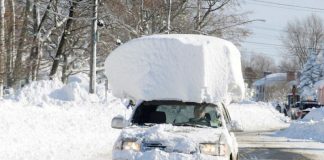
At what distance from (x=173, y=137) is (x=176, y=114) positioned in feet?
5.12

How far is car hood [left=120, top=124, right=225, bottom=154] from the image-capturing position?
8617 mm

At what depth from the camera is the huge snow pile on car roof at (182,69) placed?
396 inches

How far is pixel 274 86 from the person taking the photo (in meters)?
143

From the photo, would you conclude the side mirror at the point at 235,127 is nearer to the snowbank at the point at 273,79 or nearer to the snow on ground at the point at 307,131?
the snow on ground at the point at 307,131

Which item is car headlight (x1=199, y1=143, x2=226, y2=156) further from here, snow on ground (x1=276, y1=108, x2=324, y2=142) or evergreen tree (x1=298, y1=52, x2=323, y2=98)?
evergreen tree (x1=298, y1=52, x2=323, y2=98)

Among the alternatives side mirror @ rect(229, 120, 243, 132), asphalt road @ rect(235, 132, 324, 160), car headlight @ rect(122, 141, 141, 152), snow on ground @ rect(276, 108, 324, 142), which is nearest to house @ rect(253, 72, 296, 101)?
snow on ground @ rect(276, 108, 324, 142)

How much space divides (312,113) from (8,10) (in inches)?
874

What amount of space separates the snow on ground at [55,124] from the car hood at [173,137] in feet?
14.6

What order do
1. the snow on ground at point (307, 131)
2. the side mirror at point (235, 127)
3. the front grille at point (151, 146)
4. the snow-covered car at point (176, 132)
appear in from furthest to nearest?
1. the snow on ground at point (307, 131)
2. the side mirror at point (235, 127)
3. the front grille at point (151, 146)
4. the snow-covered car at point (176, 132)

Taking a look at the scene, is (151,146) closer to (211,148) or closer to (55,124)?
(211,148)

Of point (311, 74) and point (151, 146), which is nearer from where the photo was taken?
point (151, 146)

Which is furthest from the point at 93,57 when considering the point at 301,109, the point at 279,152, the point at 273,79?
the point at 273,79

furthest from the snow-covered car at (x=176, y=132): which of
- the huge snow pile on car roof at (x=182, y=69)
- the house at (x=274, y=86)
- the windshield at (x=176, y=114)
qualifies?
the house at (x=274, y=86)

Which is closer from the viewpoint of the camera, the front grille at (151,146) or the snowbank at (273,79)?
the front grille at (151,146)
